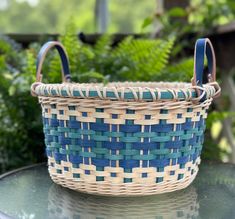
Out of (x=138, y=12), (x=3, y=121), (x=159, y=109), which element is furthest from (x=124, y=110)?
(x=138, y=12)

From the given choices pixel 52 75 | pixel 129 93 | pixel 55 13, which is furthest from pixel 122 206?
pixel 55 13

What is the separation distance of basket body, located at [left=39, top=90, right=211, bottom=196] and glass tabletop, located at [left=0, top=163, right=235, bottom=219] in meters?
0.02

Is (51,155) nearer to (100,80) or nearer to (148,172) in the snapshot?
(148,172)

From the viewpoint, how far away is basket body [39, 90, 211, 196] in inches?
24.8

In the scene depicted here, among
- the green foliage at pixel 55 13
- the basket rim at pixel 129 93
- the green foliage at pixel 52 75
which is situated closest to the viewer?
the basket rim at pixel 129 93

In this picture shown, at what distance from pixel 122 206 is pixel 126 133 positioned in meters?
0.13

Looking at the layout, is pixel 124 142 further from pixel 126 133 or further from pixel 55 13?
pixel 55 13

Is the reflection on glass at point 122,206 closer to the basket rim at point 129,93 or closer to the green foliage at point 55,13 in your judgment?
the basket rim at point 129,93

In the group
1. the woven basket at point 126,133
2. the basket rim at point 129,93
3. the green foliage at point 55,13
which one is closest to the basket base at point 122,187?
the woven basket at point 126,133

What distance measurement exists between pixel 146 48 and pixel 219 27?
21.0 inches

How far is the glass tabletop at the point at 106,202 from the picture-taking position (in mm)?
618

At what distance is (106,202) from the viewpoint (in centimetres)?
67

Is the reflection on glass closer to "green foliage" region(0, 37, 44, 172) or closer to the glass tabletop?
the glass tabletop

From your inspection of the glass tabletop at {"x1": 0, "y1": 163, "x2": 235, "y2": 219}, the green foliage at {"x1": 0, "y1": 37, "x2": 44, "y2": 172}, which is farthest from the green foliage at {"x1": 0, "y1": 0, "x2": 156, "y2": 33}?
the glass tabletop at {"x1": 0, "y1": 163, "x2": 235, "y2": 219}
